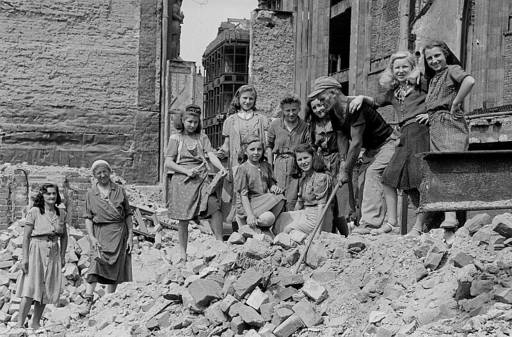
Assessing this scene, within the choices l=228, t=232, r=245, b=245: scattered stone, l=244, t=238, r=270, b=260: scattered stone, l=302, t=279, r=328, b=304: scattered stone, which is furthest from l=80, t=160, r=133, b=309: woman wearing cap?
l=302, t=279, r=328, b=304: scattered stone

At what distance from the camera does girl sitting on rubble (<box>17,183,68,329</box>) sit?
A: 9.02m

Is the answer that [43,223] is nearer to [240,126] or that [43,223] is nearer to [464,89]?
[240,126]

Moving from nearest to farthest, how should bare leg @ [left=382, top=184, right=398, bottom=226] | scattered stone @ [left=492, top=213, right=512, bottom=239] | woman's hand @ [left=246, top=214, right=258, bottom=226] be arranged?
1. scattered stone @ [left=492, top=213, right=512, bottom=239]
2. bare leg @ [left=382, top=184, right=398, bottom=226]
3. woman's hand @ [left=246, top=214, right=258, bottom=226]

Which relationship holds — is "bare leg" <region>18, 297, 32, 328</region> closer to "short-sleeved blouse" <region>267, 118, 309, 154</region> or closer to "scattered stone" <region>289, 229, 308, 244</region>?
"short-sleeved blouse" <region>267, 118, 309, 154</region>

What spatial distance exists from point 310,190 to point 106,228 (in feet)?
7.96

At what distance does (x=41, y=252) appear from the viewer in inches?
357

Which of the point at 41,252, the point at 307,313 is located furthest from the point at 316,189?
the point at 41,252

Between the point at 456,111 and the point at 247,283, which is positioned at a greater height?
the point at 456,111

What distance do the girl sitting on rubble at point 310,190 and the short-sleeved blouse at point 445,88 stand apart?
1442 mm

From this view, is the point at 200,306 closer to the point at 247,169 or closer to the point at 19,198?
the point at 247,169

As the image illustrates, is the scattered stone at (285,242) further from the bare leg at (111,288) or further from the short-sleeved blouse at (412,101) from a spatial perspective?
the bare leg at (111,288)

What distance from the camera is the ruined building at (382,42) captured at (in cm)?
1928

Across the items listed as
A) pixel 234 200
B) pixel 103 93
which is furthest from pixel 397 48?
pixel 234 200

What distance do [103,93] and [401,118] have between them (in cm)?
1190
